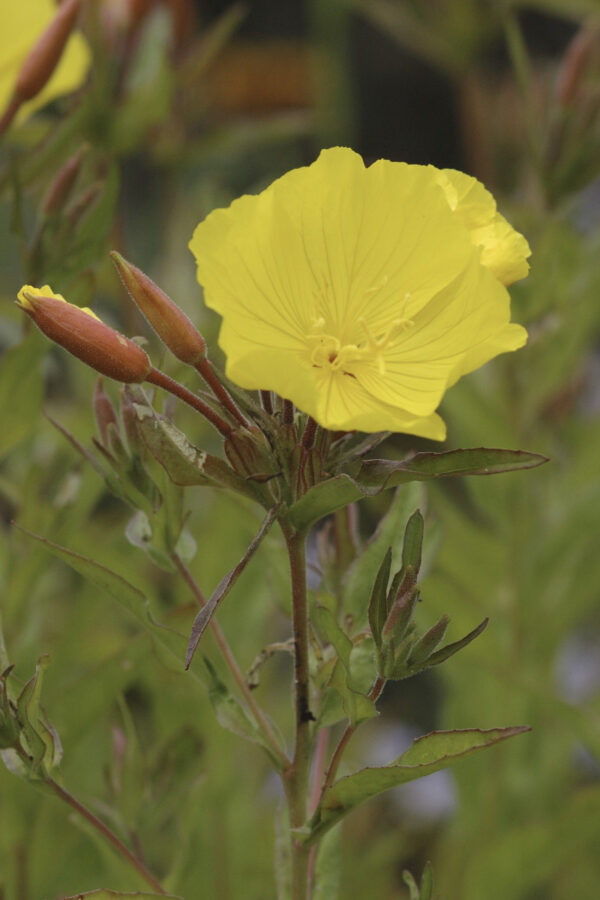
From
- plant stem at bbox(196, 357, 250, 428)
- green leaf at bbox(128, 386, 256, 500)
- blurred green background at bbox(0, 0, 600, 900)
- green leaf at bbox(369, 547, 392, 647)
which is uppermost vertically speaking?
plant stem at bbox(196, 357, 250, 428)

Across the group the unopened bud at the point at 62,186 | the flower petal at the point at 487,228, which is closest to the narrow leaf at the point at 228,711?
the flower petal at the point at 487,228

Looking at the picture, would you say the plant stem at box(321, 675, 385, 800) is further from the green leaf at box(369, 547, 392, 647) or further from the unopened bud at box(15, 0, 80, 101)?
the unopened bud at box(15, 0, 80, 101)

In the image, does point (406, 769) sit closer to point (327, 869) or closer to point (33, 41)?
point (327, 869)

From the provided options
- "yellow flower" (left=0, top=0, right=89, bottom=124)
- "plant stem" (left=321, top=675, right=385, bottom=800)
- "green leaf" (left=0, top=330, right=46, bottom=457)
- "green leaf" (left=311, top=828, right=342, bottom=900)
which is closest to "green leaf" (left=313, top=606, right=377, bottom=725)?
"plant stem" (left=321, top=675, right=385, bottom=800)

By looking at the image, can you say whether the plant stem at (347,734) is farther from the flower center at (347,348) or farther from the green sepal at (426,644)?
the flower center at (347,348)

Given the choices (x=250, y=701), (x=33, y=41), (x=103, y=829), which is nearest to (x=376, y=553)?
(x=250, y=701)

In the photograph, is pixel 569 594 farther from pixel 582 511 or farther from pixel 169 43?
pixel 169 43
